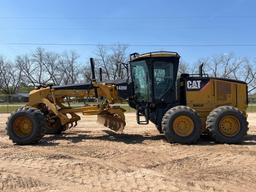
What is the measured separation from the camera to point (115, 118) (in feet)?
45.7

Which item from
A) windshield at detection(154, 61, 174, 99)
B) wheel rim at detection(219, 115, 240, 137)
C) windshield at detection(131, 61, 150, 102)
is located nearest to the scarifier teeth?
windshield at detection(131, 61, 150, 102)

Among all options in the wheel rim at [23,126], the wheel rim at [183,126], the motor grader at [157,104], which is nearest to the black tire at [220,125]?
the motor grader at [157,104]

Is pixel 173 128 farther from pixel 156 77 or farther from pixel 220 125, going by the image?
pixel 156 77

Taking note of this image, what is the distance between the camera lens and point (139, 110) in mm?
14188

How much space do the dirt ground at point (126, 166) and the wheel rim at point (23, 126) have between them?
46 centimetres

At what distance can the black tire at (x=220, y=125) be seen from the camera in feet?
42.4

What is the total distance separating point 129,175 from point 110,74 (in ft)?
243

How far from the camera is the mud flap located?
1382cm

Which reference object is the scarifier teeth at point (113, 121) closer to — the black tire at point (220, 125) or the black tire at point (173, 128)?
the black tire at point (173, 128)

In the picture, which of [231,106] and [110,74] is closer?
[231,106]

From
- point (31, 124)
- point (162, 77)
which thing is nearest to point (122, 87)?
point (162, 77)

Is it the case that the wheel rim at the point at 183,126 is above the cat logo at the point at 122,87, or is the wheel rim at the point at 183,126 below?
below

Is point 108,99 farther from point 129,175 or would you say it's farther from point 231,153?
point 129,175

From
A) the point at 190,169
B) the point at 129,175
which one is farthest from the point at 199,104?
the point at 129,175
